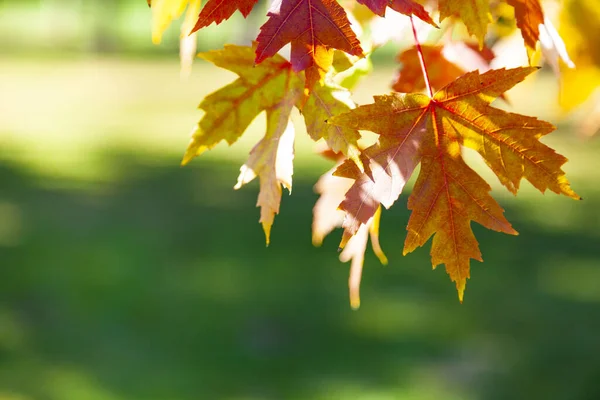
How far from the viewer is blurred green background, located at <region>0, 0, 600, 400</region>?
4.30 metres

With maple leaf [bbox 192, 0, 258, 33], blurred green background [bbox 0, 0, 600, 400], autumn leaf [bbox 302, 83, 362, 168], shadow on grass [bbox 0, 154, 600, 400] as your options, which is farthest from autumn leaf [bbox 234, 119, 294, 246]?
shadow on grass [bbox 0, 154, 600, 400]

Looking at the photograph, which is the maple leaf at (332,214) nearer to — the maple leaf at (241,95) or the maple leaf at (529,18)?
the maple leaf at (241,95)

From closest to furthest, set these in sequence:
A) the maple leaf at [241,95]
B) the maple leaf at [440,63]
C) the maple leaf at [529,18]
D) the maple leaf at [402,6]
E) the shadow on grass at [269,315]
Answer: the maple leaf at [402,6] → the maple leaf at [529,18] → the maple leaf at [241,95] → the maple leaf at [440,63] → the shadow on grass at [269,315]

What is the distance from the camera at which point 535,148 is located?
0.88 m

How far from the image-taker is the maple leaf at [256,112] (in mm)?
1001

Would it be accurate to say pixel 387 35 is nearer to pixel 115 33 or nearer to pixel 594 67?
pixel 594 67

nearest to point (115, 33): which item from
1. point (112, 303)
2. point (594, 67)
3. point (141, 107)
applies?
point (141, 107)

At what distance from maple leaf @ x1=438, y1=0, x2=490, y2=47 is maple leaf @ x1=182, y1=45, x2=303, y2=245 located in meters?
0.22

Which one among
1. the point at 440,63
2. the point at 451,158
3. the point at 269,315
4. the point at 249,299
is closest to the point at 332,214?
the point at 440,63

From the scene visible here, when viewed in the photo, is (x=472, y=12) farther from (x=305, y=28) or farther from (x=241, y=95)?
(x=241, y=95)

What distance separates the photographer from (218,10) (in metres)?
0.80

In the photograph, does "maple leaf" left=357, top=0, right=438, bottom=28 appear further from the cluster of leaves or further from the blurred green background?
the blurred green background

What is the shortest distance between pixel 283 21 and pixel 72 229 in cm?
627

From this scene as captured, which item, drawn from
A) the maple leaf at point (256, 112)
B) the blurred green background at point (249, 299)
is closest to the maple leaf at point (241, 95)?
the maple leaf at point (256, 112)
